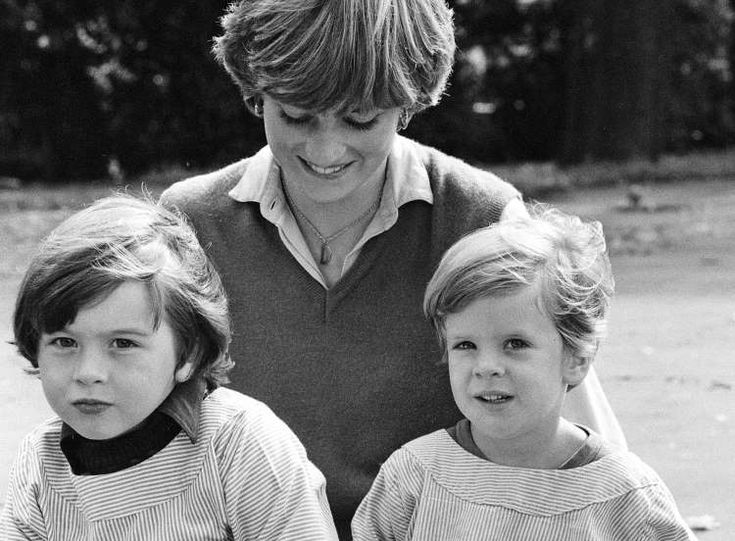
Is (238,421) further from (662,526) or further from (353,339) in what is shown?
(662,526)

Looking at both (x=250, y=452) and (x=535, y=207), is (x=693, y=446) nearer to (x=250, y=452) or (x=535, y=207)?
(x=535, y=207)

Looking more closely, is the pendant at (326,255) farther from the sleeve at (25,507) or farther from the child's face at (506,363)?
the sleeve at (25,507)

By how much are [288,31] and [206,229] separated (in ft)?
1.72

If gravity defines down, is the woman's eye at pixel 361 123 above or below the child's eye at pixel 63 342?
above

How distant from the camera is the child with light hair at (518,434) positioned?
2.55 meters

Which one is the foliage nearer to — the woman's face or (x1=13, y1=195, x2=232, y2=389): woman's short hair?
the woman's face

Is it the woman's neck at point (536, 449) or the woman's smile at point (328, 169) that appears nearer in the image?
the woman's neck at point (536, 449)

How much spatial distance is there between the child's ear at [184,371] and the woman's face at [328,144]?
1.71ft

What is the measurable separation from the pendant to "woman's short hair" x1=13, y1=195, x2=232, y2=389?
39 centimetres

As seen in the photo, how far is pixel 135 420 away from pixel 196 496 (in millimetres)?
178

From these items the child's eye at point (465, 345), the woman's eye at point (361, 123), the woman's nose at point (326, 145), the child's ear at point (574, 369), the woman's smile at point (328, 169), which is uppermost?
the woman's eye at point (361, 123)

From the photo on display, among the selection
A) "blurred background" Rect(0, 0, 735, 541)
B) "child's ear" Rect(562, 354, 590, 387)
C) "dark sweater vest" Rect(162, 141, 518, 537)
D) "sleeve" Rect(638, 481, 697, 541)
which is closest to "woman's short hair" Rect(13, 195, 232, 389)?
"dark sweater vest" Rect(162, 141, 518, 537)

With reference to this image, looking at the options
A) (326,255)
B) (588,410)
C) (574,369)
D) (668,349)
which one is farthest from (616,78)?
(574,369)

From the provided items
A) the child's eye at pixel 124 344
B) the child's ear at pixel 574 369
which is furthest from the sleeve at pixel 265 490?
the child's ear at pixel 574 369
